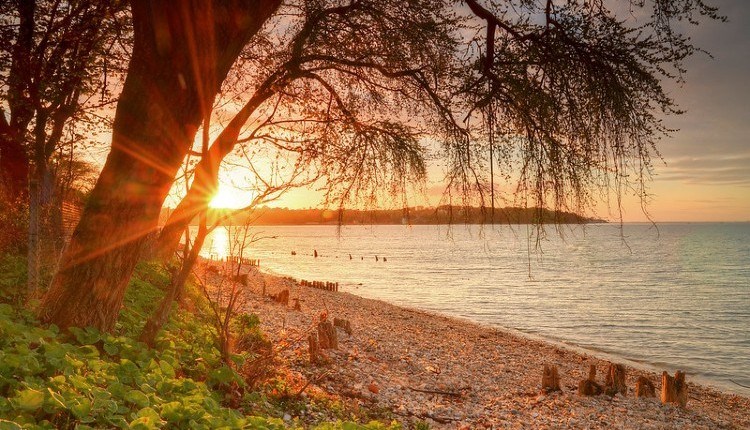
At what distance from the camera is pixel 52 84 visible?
9359 mm

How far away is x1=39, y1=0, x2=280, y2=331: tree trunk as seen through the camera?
502 cm

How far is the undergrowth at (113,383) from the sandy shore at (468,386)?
1.63 metres

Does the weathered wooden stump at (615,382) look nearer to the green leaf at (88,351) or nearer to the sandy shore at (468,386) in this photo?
the sandy shore at (468,386)

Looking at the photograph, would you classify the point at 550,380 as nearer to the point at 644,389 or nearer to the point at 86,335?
the point at 644,389

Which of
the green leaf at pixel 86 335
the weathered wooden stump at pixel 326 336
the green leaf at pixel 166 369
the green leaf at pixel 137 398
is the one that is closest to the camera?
the green leaf at pixel 137 398

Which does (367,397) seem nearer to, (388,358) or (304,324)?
(388,358)

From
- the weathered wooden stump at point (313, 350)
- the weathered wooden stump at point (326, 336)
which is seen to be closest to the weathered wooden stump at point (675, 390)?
the weathered wooden stump at point (326, 336)

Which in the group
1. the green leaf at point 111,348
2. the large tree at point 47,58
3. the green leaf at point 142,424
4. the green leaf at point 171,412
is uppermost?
the large tree at point 47,58

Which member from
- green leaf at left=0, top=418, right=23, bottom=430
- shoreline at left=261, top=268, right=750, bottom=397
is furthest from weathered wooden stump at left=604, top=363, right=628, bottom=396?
green leaf at left=0, top=418, right=23, bottom=430

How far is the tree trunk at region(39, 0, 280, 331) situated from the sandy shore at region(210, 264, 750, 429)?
3.05 meters

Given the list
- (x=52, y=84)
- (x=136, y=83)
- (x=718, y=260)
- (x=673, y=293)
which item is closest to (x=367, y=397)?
(x=136, y=83)

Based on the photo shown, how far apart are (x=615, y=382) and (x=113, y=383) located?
12.3 meters

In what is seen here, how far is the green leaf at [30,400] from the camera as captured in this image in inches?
121

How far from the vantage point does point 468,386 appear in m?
11.5
